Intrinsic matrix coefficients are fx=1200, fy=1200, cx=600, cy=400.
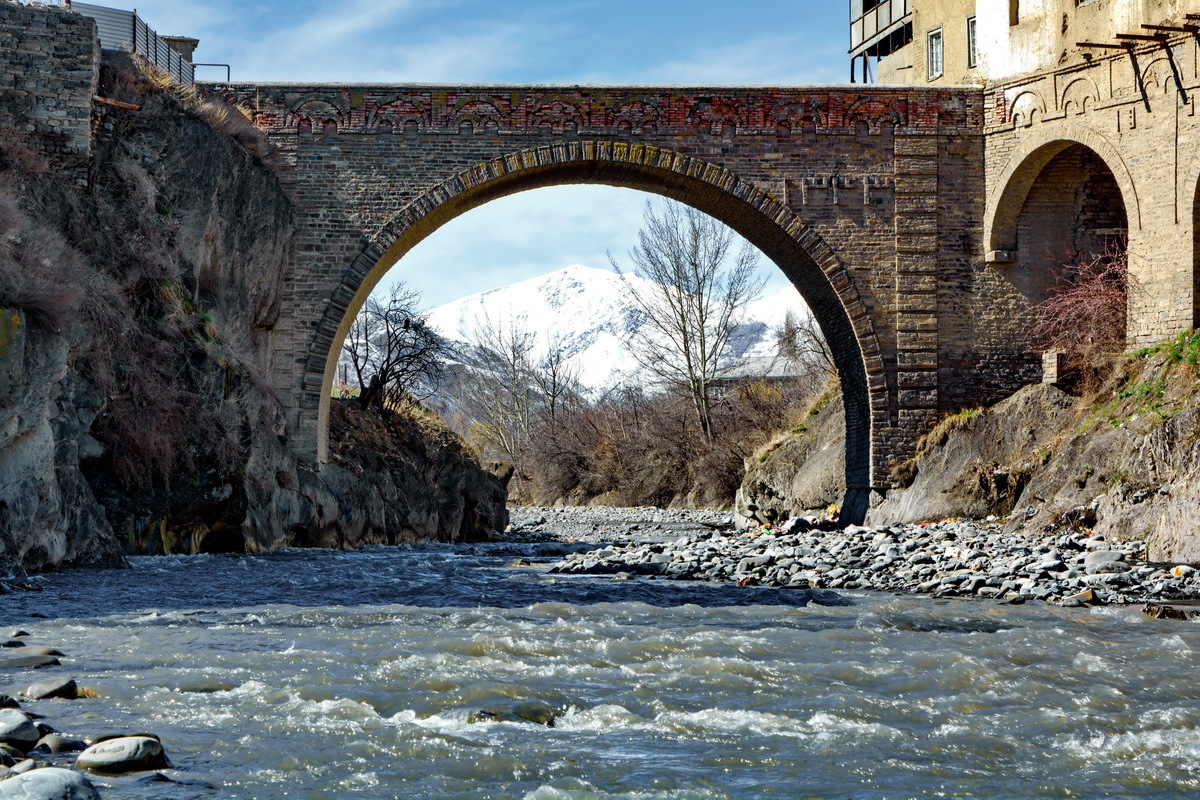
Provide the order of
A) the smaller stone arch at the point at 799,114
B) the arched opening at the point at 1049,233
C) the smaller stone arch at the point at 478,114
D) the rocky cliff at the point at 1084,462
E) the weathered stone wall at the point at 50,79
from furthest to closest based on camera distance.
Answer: the smaller stone arch at the point at 799,114 → the smaller stone arch at the point at 478,114 → the arched opening at the point at 1049,233 → the weathered stone wall at the point at 50,79 → the rocky cliff at the point at 1084,462

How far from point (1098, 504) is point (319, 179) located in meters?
11.7

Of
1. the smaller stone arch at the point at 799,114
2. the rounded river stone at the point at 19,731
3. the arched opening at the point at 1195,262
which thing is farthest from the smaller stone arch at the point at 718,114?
the rounded river stone at the point at 19,731

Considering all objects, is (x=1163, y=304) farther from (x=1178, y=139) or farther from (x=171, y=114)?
(x=171, y=114)

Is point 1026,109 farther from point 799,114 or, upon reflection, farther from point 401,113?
point 401,113

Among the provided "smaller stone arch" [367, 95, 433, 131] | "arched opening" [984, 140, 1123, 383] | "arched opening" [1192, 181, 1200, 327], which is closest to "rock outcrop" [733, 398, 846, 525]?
"arched opening" [984, 140, 1123, 383]

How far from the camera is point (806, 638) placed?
26.4ft

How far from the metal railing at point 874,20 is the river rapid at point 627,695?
20.0 meters

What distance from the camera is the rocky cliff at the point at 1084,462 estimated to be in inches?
506

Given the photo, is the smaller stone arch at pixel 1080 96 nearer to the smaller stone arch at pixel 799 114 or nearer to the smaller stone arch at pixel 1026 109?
the smaller stone arch at pixel 1026 109

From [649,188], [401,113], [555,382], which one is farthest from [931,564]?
[555,382]

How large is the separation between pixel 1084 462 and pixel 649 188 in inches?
316

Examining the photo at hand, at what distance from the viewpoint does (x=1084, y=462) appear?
15.1 m

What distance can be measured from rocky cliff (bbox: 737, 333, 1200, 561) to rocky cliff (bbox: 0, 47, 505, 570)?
9144mm

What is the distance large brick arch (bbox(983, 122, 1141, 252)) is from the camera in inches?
667
